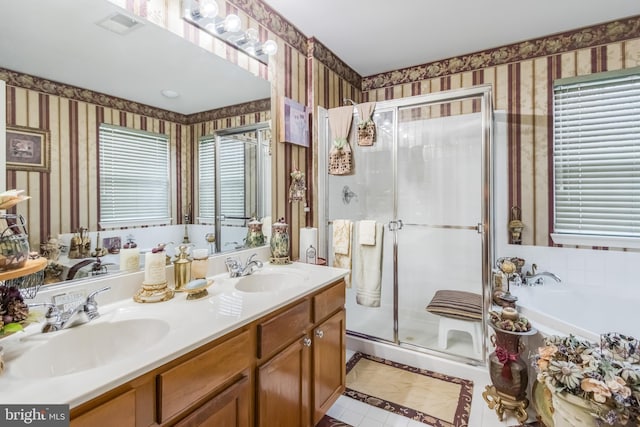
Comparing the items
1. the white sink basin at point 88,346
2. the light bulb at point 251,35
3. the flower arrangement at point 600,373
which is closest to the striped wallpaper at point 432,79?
the light bulb at point 251,35

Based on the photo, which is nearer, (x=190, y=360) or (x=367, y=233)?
(x=190, y=360)

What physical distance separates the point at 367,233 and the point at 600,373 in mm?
1487

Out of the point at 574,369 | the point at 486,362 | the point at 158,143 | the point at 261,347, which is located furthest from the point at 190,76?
the point at 486,362

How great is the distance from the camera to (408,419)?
5.77 ft

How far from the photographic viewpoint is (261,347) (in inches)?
47.0

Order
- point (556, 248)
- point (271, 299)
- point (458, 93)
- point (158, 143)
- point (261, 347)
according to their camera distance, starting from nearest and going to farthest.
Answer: point (261, 347)
point (271, 299)
point (158, 143)
point (458, 93)
point (556, 248)

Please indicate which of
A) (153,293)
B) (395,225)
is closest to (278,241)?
(153,293)

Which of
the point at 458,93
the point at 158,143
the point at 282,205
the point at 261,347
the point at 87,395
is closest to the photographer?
the point at 87,395

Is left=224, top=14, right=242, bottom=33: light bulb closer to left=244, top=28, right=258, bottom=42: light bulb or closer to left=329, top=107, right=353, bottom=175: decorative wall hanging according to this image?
left=244, top=28, right=258, bottom=42: light bulb

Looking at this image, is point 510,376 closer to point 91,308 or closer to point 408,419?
point 408,419

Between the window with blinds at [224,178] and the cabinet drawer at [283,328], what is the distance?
74 cm

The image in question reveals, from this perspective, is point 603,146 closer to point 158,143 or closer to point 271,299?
point 271,299

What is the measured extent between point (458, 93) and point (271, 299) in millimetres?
1804

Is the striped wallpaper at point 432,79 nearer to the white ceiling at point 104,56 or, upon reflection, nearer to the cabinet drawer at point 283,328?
the white ceiling at point 104,56
